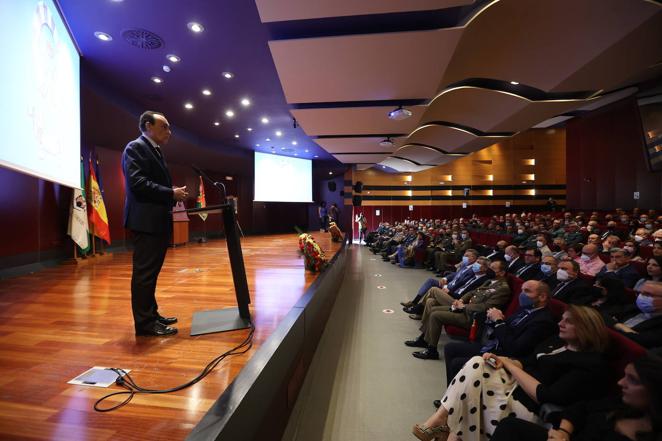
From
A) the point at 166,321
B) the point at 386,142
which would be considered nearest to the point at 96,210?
the point at 166,321

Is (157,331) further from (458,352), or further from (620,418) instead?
(620,418)

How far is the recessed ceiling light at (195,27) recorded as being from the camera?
141 inches

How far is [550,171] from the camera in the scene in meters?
16.0

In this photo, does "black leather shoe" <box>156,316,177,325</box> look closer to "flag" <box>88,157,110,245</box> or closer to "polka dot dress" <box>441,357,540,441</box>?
"polka dot dress" <box>441,357,540,441</box>

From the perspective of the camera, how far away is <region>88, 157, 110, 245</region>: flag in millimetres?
5598

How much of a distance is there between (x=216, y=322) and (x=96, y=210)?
4.96 meters

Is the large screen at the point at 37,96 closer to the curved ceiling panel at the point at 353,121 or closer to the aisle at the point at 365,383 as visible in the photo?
the aisle at the point at 365,383

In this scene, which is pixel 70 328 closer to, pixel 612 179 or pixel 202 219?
pixel 202 219

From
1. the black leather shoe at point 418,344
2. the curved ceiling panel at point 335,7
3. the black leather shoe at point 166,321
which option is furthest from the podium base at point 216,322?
the curved ceiling panel at point 335,7

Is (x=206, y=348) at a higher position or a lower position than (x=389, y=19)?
lower

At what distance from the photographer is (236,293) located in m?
2.16

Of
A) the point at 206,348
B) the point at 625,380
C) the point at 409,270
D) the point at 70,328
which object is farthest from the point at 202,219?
the point at 625,380

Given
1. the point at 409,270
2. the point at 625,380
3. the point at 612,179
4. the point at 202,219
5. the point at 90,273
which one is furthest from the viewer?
the point at 202,219

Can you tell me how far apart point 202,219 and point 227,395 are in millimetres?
9935
